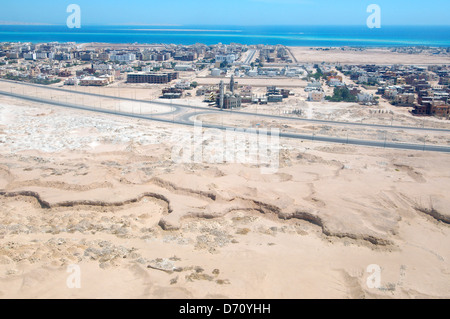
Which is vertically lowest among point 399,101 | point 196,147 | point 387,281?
point 387,281

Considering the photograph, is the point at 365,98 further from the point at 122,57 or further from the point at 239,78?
the point at 122,57

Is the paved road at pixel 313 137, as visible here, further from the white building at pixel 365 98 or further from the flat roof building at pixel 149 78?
the flat roof building at pixel 149 78

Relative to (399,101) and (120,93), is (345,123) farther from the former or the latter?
(120,93)

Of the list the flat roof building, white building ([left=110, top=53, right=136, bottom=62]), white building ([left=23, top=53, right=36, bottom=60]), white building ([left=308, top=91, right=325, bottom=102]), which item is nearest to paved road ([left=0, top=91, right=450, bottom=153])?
white building ([left=308, top=91, right=325, bottom=102])

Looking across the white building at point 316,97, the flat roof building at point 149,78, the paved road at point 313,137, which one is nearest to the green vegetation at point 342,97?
the white building at point 316,97

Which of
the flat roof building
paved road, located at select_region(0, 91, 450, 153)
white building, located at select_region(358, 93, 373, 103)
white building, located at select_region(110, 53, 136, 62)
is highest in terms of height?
white building, located at select_region(110, 53, 136, 62)

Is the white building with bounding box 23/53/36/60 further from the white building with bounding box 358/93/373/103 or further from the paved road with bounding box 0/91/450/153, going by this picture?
the white building with bounding box 358/93/373/103

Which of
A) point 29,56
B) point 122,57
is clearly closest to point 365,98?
point 122,57
